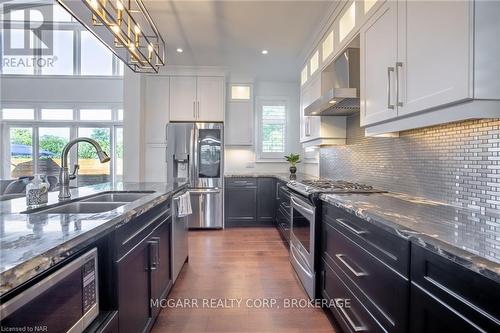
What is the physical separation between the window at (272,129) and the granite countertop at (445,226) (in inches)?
141

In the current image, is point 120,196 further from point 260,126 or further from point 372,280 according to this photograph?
point 260,126

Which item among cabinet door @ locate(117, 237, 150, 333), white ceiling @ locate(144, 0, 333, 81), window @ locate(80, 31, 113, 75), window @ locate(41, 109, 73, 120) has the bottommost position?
cabinet door @ locate(117, 237, 150, 333)

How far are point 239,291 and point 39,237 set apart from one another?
186 cm

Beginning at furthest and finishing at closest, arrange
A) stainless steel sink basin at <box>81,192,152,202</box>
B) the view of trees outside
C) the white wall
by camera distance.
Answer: the view of trees outside, the white wall, stainless steel sink basin at <box>81,192,152,202</box>

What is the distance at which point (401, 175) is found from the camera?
2.05 meters

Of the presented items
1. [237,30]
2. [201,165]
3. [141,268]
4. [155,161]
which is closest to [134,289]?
[141,268]

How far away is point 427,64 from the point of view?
1308mm

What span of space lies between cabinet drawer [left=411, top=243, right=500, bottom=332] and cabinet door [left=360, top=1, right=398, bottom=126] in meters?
0.94

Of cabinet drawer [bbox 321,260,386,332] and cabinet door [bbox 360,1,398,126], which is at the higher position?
cabinet door [bbox 360,1,398,126]

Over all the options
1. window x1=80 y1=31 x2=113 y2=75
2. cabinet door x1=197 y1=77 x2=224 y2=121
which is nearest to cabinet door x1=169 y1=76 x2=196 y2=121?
cabinet door x1=197 y1=77 x2=224 y2=121

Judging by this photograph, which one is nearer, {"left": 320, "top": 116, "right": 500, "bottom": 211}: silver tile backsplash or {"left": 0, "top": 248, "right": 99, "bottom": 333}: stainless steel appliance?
{"left": 0, "top": 248, "right": 99, "bottom": 333}: stainless steel appliance

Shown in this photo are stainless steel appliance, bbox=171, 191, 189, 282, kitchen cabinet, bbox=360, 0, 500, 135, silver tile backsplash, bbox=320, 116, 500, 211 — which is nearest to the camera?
kitchen cabinet, bbox=360, 0, 500, 135

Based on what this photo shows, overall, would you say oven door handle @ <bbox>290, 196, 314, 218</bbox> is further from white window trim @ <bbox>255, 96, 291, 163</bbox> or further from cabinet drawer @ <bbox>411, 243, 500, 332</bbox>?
white window trim @ <bbox>255, 96, 291, 163</bbox>

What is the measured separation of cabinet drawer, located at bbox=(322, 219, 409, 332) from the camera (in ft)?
3.57
